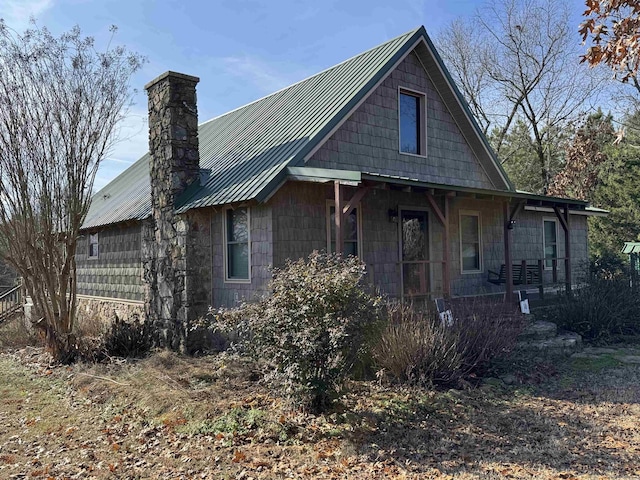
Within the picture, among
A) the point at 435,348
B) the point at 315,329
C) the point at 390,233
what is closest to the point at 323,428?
the point at 315,329

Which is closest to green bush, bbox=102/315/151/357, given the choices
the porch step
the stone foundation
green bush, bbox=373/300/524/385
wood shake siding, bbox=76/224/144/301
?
the stone foundation

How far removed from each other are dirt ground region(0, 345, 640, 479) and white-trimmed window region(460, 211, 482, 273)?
5.56 metres

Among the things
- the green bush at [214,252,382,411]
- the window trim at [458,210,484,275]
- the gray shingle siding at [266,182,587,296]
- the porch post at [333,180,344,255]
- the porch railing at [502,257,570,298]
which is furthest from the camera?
the window trim at [458,210,484,275]

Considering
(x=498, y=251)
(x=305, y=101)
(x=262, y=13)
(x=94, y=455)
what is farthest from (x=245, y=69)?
(x=94, y=455)

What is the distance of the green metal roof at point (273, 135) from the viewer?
982 centimetres

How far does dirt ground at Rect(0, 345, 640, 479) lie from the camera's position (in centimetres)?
490

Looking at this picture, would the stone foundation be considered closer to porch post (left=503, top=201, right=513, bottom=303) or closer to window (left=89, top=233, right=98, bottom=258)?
window (left=89, top=233, right=98, bottom=258)

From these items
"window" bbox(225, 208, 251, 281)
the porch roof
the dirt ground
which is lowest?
the dirt ground

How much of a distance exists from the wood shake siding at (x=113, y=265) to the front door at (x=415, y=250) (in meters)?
6.29

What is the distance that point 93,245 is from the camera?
615 inches

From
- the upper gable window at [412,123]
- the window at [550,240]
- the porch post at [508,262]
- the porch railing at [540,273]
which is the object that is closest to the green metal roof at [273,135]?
the upper gable window at [412,123]

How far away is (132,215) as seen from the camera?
12.6 m

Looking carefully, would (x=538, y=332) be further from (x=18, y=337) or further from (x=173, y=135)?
(x=18, y=337)

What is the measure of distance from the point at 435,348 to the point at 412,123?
7.36 metres
